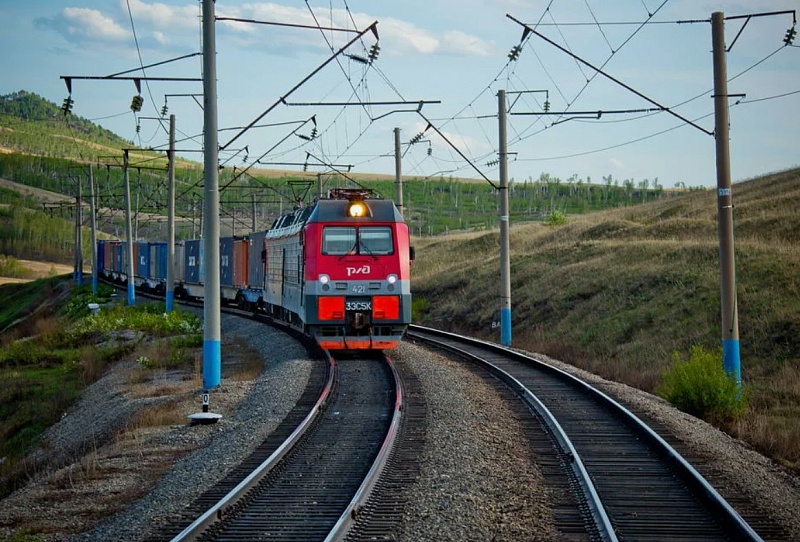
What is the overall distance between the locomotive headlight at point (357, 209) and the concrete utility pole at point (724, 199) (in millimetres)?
8279

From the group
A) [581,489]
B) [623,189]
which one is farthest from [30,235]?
[581,489]

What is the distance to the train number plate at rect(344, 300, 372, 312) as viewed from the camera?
21.6 meters

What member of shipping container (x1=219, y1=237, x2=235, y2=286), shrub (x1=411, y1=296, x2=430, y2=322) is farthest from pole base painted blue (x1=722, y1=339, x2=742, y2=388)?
shrub (x1=411, y1=296, x2=430, y2=322)

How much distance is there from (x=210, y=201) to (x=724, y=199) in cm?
911

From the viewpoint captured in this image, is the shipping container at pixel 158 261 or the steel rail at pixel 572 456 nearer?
the steel rail at pixel 572 456

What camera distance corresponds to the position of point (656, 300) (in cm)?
3002

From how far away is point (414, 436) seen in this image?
1265cm

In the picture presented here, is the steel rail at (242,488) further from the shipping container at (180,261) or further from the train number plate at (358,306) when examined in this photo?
the shipping container at (180,261)

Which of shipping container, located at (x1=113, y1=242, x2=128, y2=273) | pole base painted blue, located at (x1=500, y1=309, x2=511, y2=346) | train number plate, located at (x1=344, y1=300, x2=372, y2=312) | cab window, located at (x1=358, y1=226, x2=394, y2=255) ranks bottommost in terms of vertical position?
pole base painted blue, located at (x1=500, y1=309, x2=511, y2=346)

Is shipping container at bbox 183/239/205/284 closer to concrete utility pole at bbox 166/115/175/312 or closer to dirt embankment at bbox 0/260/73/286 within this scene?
concrete utility pole at bbox 166/115/175/312

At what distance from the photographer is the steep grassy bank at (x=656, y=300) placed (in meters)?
20.5

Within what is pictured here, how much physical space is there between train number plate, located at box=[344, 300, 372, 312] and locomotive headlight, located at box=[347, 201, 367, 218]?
202 cm

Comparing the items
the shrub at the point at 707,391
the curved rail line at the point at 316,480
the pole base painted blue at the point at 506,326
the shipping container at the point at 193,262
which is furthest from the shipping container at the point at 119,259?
the shrub at the point at 707,391

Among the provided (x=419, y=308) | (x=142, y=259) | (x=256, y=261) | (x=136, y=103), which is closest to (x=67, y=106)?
(x=136, y=103)
